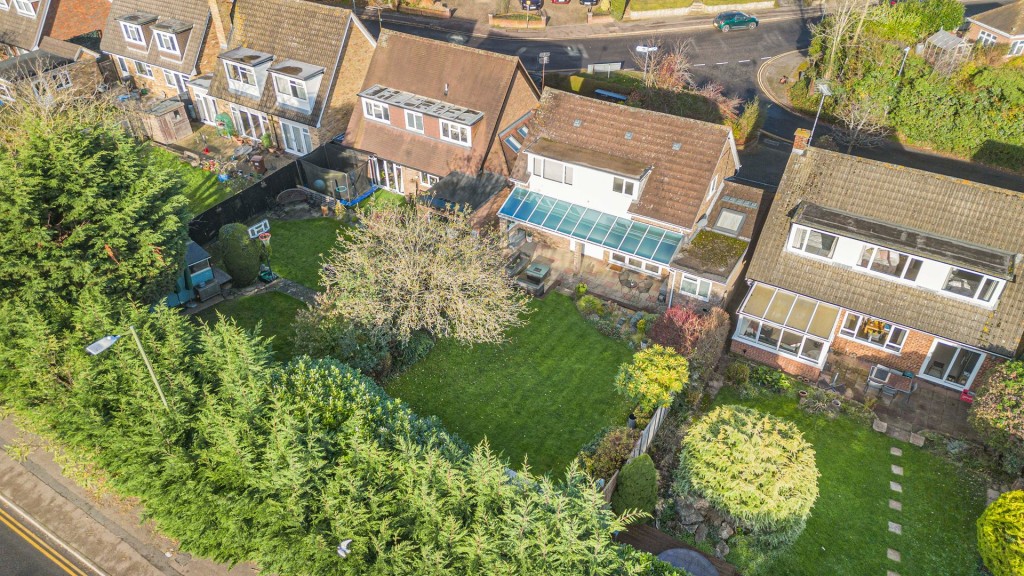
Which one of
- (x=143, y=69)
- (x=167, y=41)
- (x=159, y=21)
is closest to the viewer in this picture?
(x=167, y=41)

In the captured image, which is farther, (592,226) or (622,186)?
(592,226)

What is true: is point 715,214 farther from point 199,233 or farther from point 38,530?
point 38,530

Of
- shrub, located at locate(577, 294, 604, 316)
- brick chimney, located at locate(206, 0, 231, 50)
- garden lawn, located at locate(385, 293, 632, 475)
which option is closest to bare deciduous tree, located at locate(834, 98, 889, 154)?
shrub, located at locate(577, 294, 604, 316)

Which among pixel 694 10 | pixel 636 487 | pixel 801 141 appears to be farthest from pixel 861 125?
pixel 636 487

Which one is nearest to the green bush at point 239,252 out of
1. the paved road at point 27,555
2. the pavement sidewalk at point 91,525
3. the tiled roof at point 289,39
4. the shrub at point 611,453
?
the pavement sidewalk at point 91,525

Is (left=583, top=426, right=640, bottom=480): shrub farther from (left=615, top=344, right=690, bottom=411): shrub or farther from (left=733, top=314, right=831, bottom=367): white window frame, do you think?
(left=733, top=314, right=831, bottom=367): white window frame

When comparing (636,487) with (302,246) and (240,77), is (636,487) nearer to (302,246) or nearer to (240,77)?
(302,246)
